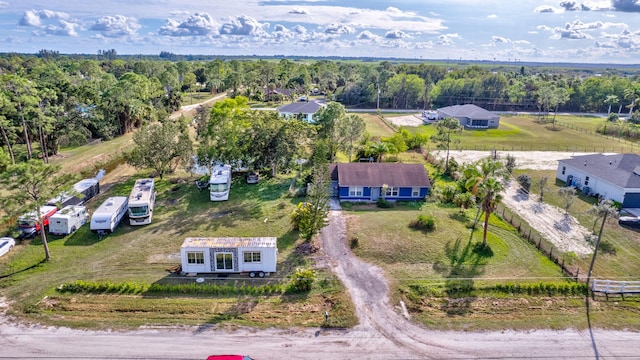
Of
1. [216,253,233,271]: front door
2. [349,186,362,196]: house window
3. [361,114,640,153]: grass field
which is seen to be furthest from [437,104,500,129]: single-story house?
[216,253,233,271]: front door

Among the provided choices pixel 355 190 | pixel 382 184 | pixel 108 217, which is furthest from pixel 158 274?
pixel 382 184

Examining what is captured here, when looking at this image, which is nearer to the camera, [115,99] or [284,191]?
[284,191]

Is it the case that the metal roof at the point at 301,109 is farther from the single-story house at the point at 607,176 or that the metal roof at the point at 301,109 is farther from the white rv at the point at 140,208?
the white rv at the point at 140,208

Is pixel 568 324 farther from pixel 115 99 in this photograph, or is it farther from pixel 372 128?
pixel 115 99

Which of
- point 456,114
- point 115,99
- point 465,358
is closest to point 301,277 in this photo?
point 465,358

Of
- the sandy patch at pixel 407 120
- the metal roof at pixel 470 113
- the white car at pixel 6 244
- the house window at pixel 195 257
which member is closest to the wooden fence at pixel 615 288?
the house window at pixel 195 257

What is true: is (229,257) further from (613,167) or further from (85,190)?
(613,167)
